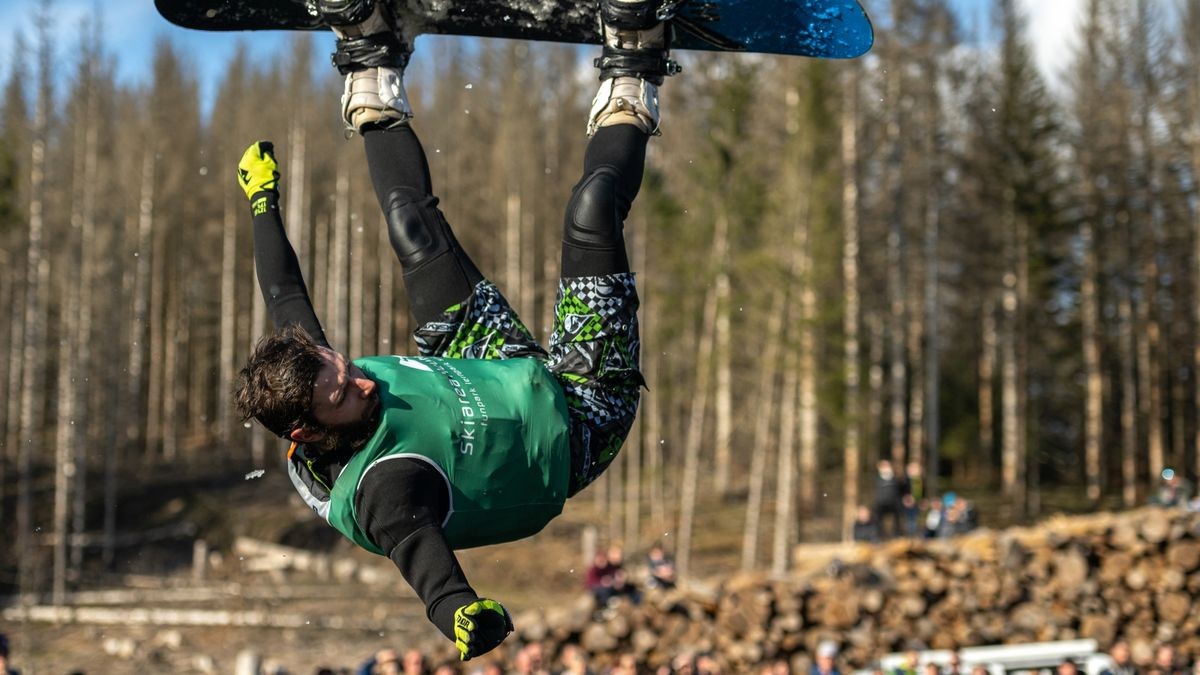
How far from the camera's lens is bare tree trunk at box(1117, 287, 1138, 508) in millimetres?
29578

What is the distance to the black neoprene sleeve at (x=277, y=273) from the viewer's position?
4.21 metres

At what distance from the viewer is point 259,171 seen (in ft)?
15.2

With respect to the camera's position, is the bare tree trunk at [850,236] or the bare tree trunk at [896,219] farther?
the bare tree trunk at [896,219]

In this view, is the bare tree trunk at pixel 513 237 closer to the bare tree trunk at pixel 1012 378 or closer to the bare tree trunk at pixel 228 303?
the bare tree trunk at pixel 228 303

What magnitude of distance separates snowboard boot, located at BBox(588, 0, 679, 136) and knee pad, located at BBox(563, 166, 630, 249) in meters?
0.32

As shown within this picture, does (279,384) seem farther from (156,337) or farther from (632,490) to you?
(156,337)

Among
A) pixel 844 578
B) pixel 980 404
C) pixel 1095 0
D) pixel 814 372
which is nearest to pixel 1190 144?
pixel 1095 0

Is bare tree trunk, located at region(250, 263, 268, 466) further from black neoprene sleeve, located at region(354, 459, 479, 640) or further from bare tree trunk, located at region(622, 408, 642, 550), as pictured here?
black neoprene sleeve, located at region(354, 459, 479, 640)

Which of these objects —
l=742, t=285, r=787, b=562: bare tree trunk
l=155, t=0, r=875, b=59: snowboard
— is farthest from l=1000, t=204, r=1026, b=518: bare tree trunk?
l=155, t=0, r=875, b=59: snowboard

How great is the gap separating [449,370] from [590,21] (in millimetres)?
2101

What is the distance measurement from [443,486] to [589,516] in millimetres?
27286

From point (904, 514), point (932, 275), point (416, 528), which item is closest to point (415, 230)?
point (416, 528)

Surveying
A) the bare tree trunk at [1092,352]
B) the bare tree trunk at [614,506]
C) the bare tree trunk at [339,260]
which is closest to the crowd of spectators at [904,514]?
the bare tree trunk at [614,506]

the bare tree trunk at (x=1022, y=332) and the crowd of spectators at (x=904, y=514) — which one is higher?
the bare tree trunk at (x=1022, y=332)
